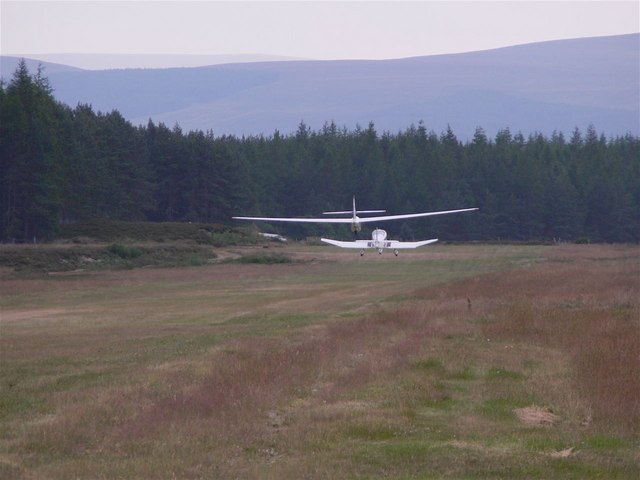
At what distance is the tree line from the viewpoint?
74125mm

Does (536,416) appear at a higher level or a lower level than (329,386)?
lower

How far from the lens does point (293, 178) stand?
375 feet

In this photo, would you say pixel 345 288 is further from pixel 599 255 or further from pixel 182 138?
pixel 182 138

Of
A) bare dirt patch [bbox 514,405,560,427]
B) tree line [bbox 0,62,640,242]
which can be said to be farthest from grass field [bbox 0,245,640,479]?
tree line [bbox 0,62,640,242]

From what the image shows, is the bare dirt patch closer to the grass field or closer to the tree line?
the grass field

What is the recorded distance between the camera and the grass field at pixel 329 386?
14.6 meters

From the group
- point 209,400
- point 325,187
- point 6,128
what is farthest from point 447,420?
point 325,187

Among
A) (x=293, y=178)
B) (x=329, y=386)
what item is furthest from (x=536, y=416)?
(x=293, y=178)

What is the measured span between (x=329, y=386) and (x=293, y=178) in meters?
94.7

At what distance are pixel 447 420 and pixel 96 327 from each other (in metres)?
17.5

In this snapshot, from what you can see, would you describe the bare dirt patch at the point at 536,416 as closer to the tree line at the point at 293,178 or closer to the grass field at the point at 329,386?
the grass field at the point at 329,386

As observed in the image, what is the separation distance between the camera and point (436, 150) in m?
116

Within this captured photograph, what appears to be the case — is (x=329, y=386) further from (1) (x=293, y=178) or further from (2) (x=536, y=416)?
(1) (x=293, y=178)

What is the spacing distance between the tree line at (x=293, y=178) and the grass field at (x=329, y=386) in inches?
1330
